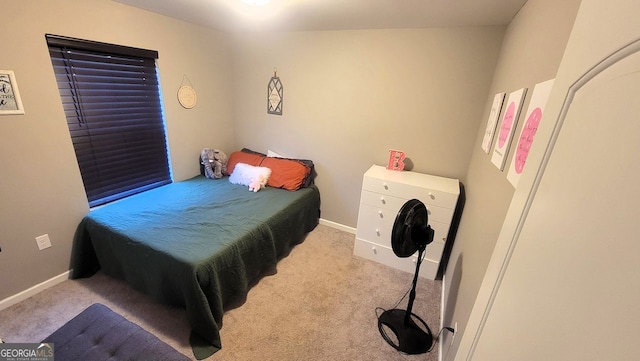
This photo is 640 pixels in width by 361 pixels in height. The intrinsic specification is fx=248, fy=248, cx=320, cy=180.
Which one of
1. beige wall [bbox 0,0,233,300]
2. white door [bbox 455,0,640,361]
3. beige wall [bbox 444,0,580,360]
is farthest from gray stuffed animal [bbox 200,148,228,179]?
white door [bbox 455,0,640,361]

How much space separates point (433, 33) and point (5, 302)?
154 inches

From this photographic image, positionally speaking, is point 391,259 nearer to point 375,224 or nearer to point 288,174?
point 375,224

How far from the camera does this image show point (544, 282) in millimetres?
440

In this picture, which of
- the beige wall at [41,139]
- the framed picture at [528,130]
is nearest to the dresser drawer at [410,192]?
the framed picture at [528,130]

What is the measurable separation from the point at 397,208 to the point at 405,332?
995 millimetres

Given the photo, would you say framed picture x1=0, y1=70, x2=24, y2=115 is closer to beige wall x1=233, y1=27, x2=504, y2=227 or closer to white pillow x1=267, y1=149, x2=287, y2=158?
beige wall x1=233, y1=27, x2=504, y2=227

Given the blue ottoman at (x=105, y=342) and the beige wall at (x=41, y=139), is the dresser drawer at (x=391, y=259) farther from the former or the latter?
the beige wall at (x=41, y=139)

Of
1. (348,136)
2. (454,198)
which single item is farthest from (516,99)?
(348,136)

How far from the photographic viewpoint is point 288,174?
2.85 m

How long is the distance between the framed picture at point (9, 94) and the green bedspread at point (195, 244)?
2.84ft

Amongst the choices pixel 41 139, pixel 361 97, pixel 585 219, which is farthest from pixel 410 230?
pixel 41 139

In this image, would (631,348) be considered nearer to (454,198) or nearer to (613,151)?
(613,151)

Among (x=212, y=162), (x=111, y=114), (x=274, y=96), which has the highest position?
(x=274, y=96)

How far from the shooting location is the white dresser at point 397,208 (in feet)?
7.07
